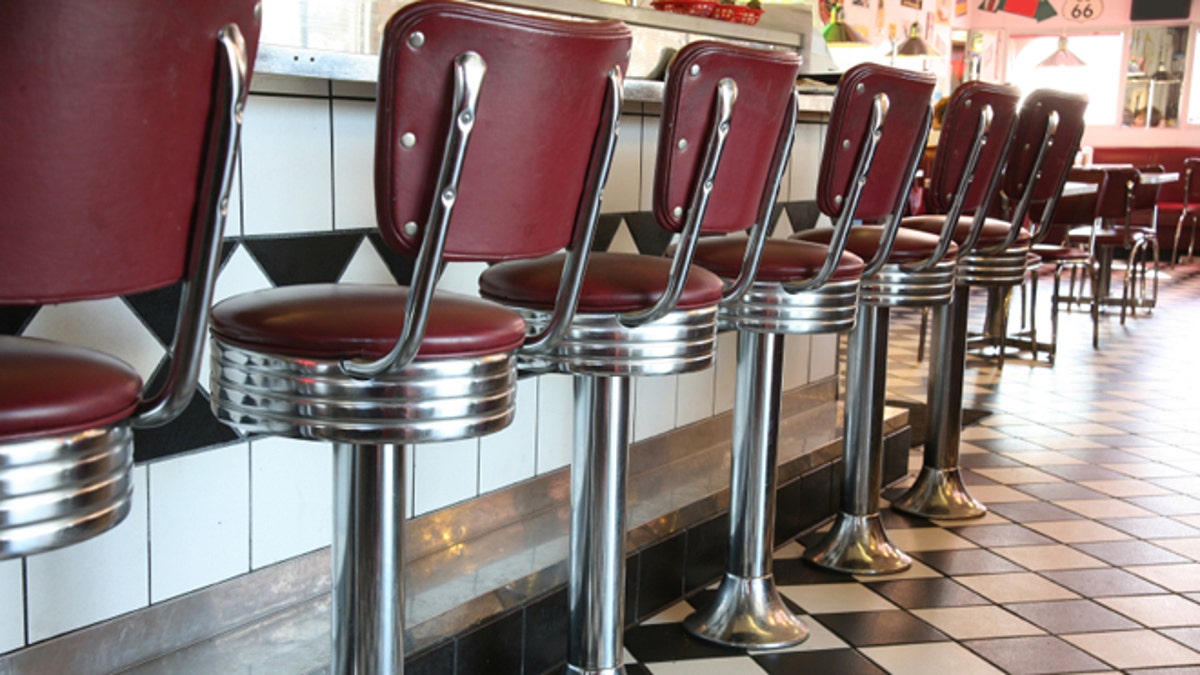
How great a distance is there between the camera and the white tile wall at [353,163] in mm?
2133

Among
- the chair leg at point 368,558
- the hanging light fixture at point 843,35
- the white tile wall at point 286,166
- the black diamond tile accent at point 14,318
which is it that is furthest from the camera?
the hanging light fixture at point 843,35

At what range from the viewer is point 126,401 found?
3.56 ft

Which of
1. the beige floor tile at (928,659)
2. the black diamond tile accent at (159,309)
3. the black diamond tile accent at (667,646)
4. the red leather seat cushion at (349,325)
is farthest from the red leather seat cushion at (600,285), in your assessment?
the beige floor tile at (928,659)

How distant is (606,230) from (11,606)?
1.59 metres

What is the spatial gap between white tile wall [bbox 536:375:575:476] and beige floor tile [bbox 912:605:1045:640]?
882mm

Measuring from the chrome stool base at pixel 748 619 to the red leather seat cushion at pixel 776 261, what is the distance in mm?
663

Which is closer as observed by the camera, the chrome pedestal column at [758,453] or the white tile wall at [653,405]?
the chrome pedestal column at [758,453]

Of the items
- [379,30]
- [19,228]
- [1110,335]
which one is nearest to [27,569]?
[19,228]

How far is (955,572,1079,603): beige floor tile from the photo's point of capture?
2.84 metres

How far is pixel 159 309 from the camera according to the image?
186 centimetres

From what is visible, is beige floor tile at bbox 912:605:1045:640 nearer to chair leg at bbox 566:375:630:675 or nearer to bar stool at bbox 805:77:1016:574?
bar stool at bbox 805:77:1016:574

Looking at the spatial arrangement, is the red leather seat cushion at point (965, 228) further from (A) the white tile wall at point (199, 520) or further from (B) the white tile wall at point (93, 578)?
(B) the white tile wall at point (93, 578)

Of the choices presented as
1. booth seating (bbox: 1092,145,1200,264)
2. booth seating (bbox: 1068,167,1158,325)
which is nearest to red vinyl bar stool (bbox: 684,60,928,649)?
booth seating (bbox: 1068,167,1158,325)

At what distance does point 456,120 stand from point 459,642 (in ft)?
3.66
